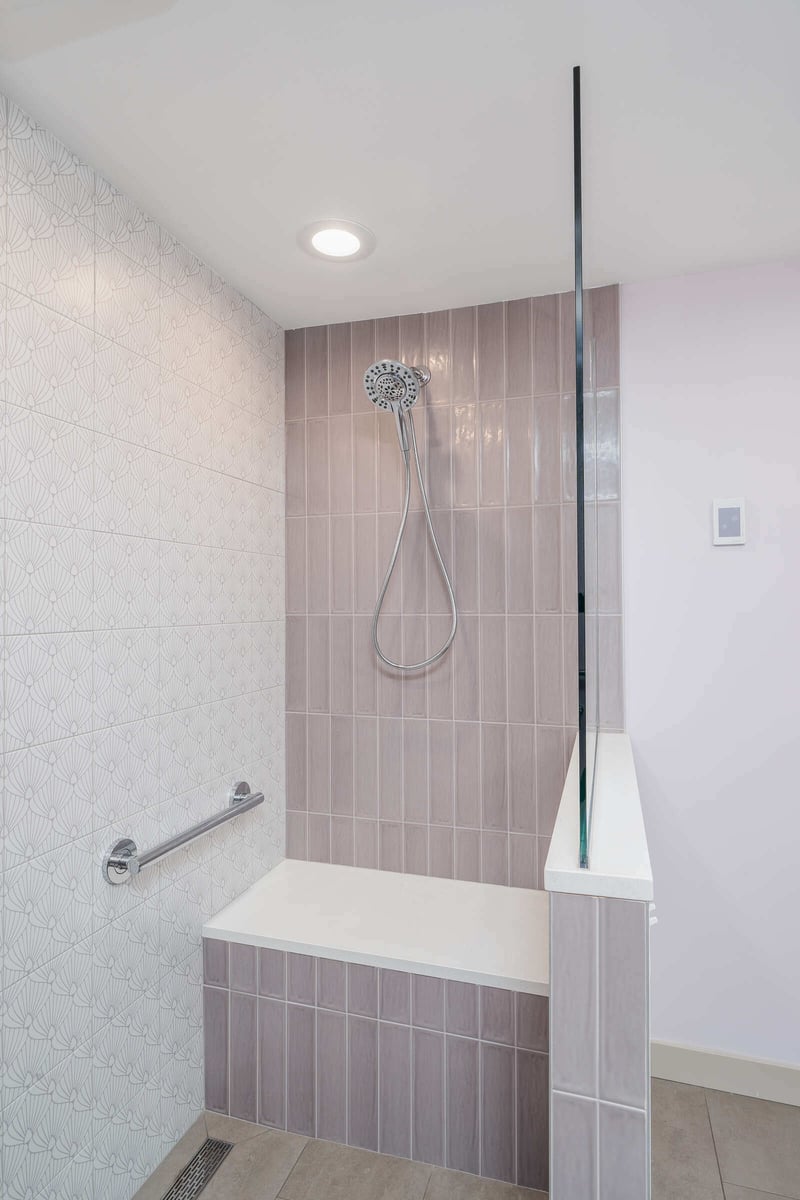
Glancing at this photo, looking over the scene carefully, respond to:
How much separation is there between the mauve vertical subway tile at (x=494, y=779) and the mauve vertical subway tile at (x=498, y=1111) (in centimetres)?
65

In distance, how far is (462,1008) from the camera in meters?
1.66

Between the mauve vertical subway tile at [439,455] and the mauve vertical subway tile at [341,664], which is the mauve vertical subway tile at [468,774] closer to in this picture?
the mauve vertical subway tile at [341,664]

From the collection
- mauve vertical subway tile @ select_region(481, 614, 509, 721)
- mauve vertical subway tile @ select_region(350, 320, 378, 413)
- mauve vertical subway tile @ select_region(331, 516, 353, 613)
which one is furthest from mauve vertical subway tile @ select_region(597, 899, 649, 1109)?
mauve vertical subway tile @ select_region(350, 320, 378, 413)

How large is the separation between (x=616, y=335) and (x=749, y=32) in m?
0.92

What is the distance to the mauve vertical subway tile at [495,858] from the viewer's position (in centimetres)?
216

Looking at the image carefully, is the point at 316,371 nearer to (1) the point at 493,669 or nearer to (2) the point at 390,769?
(1) the point at 493,669

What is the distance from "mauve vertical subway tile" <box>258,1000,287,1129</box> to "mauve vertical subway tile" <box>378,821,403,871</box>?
1.90 ft

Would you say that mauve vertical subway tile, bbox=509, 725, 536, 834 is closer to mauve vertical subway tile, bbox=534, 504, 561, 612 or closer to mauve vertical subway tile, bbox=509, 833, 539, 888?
mauve vertical subway tile, bbox=509, 833, 539, 888

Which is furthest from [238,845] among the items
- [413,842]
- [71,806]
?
[71,806]

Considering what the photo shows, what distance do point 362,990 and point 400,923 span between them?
225mm

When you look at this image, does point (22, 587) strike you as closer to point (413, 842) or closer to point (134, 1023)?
point (134, 1023)

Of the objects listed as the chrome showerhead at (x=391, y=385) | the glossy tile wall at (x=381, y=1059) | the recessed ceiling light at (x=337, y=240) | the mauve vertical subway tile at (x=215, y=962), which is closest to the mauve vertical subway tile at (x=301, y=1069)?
the glossy tile wall at (x=381, y=1059)

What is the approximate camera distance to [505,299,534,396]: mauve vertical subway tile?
214 centimetres

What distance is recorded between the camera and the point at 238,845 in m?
2.10
